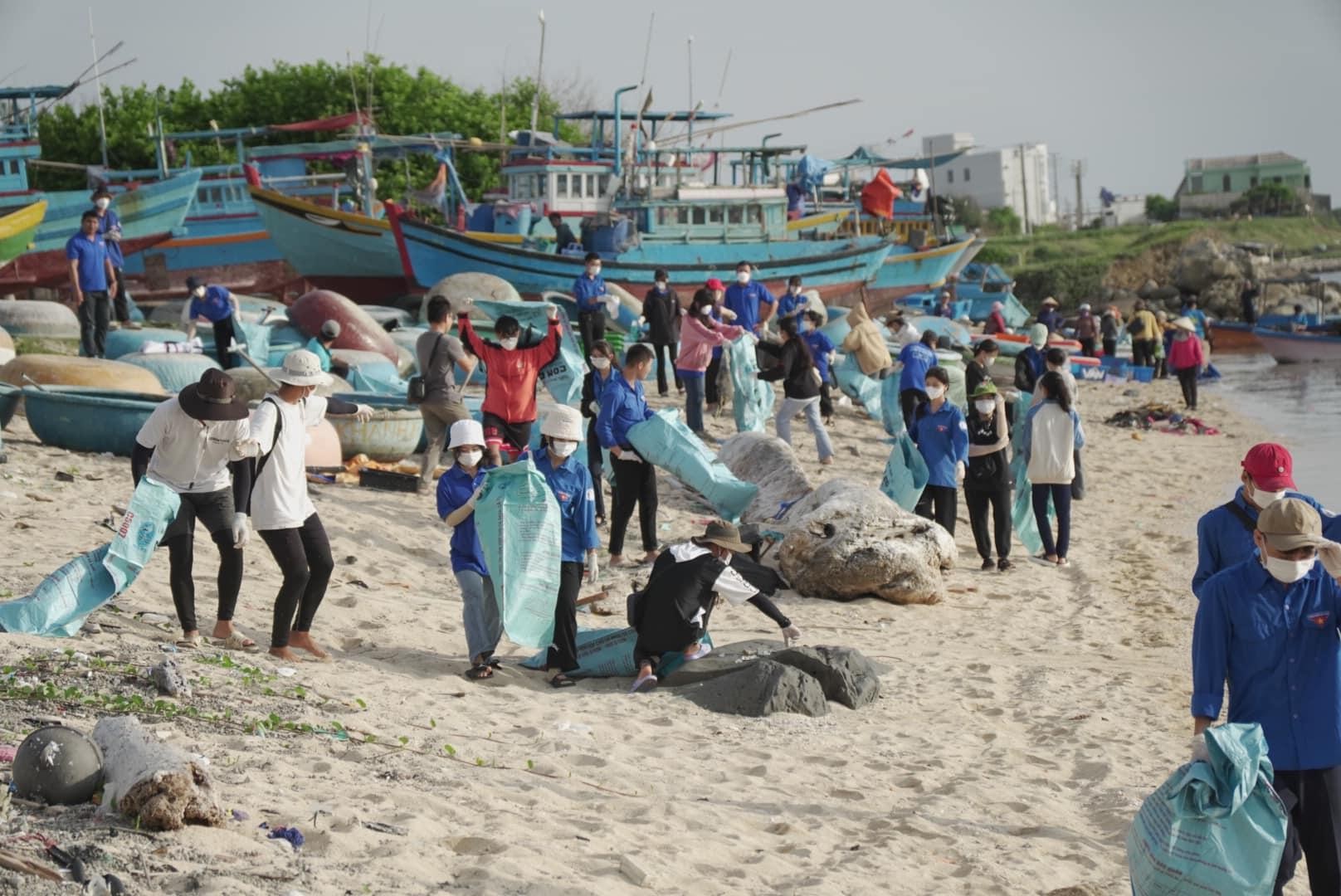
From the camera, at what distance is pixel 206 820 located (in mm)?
4699

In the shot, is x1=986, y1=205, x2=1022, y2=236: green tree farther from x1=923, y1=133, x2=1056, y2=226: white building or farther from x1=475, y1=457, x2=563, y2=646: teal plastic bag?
x1=475, y1=457, x2=563, y2=646: teal plastic bag

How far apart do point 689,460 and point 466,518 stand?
3.50 meters

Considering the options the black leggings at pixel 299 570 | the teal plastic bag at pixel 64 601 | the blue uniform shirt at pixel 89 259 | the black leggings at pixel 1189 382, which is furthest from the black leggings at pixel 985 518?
the black leggings at pixel 1189 382

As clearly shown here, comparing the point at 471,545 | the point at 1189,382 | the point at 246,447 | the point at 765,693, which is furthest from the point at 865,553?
the point at 1189,382

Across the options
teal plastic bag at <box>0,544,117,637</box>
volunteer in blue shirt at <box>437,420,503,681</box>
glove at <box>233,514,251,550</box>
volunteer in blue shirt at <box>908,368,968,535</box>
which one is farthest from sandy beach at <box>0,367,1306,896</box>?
volunteer in blue shirt at <box>908,368,968,535</box>

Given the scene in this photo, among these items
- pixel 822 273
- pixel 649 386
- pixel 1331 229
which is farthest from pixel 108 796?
pixel 1331 229

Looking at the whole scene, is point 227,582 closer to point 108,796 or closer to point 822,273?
point 108,796

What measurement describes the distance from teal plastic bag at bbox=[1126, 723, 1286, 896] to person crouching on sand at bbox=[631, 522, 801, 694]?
10.7ft

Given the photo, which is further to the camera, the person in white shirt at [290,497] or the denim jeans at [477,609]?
the denim jeans at [477,609]

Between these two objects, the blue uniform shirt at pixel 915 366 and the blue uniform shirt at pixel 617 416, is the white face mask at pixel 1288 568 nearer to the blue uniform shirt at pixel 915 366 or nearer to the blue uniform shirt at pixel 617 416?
the blue uniform shirt at pixel 617 416

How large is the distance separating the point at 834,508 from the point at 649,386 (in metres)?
9.83

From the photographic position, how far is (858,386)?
18.2m

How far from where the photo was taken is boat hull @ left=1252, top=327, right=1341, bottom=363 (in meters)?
34.0

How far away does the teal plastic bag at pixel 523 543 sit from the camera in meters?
7.46
